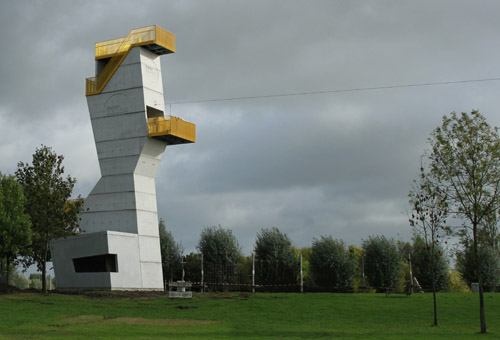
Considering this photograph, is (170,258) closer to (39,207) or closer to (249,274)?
(249,274)

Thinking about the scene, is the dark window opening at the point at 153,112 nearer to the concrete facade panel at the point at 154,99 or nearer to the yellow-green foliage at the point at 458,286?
the concrete facade panel at the point at 154,99

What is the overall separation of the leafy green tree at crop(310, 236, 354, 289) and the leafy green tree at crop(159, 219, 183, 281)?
45.7 ft

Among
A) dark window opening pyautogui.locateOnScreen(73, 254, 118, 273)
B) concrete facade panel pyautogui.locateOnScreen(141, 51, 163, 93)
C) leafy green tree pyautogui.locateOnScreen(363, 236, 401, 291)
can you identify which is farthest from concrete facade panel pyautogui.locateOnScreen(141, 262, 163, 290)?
leafy green tree pyautogui.locateOnScreen(363, 236, 401, 291)

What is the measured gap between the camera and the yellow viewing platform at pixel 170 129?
1737 inches

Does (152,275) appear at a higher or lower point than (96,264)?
lower

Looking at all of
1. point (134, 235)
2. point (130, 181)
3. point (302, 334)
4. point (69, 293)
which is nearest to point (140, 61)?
point (130, 181)

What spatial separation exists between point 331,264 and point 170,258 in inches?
660

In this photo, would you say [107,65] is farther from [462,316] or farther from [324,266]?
[462,316]

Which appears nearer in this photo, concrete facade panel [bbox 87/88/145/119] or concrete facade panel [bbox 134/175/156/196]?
concrete facade panel [bbox 134/175/156/196]

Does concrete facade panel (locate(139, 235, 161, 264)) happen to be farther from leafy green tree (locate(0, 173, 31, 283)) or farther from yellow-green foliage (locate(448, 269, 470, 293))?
yellow-green foliage (locate(448, 269, 470, 293))

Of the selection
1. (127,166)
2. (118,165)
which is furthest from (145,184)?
(118,165)

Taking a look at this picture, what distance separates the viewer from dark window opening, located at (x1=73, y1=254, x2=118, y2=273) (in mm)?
43409

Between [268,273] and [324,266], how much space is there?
5.23m

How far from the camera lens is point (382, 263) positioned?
54125 mm
